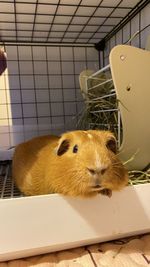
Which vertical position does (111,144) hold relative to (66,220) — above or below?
above

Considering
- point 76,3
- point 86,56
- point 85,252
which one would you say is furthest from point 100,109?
point 86,56

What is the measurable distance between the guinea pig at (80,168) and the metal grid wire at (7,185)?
0.09 metres

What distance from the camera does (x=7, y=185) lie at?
2.97 ft

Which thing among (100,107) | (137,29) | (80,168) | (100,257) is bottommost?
(100,257)

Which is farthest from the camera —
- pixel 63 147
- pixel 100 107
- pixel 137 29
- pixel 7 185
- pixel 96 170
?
pixel 137 29

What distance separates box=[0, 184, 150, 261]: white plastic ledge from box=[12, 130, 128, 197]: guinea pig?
38mm

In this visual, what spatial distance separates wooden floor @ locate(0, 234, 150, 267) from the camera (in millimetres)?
590

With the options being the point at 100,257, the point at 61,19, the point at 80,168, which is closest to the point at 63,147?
the point at 80,168

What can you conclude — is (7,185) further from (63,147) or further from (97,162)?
(97,162)

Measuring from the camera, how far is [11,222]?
0.56 metres

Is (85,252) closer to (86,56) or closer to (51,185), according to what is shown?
(51,185)

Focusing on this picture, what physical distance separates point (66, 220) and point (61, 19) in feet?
3.18

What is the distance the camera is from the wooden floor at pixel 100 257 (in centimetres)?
59

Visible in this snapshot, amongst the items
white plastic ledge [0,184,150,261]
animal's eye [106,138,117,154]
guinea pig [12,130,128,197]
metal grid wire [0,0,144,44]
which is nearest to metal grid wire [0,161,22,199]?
guinea pig [12,130,128,197]
